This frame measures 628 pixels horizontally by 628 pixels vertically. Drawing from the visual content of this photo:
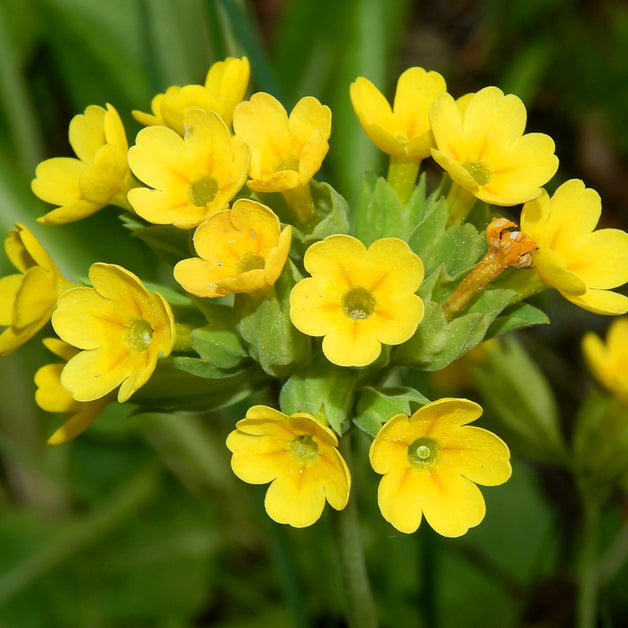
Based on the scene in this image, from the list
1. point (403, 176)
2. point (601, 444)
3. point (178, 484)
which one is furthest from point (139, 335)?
point (178, 484)

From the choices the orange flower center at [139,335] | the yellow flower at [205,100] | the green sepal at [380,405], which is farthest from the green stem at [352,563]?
the yellow flower at [205,100]

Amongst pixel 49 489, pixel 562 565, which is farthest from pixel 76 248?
pixel 562 565

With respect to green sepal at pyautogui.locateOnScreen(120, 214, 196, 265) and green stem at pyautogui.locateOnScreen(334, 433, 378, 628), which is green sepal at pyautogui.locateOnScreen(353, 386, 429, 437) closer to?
green stem at pyautogui.locateOnScreen(334, 433, 378, 628)

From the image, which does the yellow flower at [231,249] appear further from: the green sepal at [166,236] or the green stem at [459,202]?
the green stem at [459,202]

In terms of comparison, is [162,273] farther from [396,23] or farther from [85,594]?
[396,23]

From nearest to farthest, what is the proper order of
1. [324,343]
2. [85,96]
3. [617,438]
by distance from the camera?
[324,343] → [617,438] → [85,96]

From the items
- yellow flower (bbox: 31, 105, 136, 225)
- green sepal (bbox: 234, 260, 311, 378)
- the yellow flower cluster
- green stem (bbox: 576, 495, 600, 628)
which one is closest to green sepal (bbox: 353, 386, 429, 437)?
the yellow flower cluster
